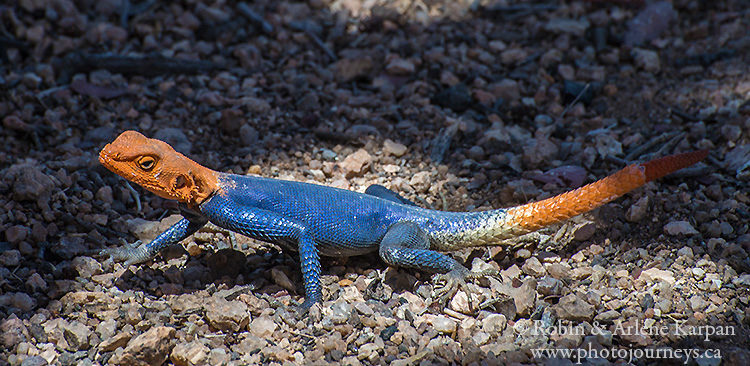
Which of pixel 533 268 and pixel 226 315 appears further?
pixel 533 268

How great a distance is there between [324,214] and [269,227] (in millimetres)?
387

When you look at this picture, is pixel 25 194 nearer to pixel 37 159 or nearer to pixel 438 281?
pixel 37 159

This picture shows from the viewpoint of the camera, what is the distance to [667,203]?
4832 millimetres

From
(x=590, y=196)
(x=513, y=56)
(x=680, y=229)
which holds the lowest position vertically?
(x=680, y=229)

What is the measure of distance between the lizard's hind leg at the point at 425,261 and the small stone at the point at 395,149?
1.44m

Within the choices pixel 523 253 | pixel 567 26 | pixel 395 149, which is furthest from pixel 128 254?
pixel 567 26

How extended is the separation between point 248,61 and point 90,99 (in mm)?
1566

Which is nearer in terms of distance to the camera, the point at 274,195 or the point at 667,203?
the point at 274,195

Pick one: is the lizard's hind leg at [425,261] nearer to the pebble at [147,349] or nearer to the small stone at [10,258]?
the pebble at [147,349]

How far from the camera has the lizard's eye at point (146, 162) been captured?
13.4 ft

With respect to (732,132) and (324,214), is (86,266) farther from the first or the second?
(732,132)

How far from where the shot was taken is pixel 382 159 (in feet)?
18.9

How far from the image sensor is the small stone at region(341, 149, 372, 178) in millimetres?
5539

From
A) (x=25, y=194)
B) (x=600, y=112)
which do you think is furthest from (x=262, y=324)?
(x=600, y=112)
